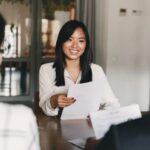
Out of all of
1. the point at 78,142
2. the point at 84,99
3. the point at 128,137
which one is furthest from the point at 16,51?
the point at 128,137

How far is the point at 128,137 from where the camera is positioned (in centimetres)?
87

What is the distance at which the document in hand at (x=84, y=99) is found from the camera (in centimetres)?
206

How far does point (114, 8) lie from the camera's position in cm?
521

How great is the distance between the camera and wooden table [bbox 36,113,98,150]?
1688 millimetres

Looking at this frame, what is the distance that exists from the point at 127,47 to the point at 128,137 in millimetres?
4521

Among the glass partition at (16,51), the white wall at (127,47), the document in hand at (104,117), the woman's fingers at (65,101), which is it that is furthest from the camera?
the glass partition at (16,51)

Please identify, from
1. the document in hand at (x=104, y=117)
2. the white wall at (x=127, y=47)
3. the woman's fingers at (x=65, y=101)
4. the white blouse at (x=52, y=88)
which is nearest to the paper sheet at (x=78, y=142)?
the document in hand at (x=104, y=117)

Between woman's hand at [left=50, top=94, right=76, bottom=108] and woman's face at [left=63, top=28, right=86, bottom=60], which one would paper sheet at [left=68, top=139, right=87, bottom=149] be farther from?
woman's face at [left=63, top=28, right=86, bottom=60]

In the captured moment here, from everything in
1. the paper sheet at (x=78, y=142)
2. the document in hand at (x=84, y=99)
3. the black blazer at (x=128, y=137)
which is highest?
the black blazer at (x=128, y=137)

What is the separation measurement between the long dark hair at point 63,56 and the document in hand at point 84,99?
331 millimetres

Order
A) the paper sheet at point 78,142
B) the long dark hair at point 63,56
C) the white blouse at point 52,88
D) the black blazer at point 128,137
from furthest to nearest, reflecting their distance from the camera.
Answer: the long dark hair at point 63,56, the white blouse at point 52,88, the paper sheet at point 78,142, the black blazer at point 128,137

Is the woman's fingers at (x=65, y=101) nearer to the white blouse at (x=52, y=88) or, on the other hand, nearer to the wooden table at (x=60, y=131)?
the wooden table at (x=60, y=131)

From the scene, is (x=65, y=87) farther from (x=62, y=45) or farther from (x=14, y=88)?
(x=14, y=88)

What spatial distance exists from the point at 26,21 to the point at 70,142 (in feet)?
15.1
